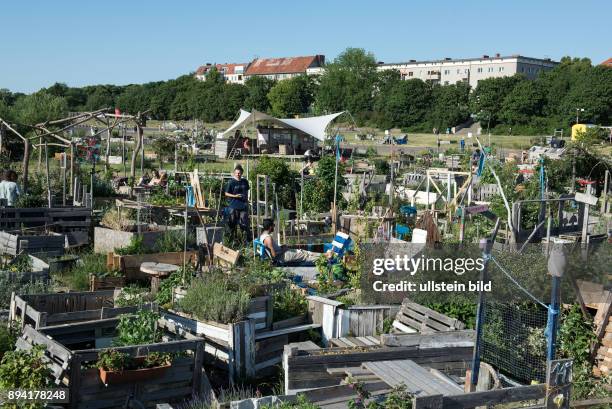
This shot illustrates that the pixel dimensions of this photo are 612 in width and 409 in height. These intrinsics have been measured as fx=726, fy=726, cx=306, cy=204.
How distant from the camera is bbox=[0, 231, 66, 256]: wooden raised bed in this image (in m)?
10.1

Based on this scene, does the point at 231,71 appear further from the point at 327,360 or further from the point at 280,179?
the point at 327,360

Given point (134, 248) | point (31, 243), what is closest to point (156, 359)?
point (134, 248)

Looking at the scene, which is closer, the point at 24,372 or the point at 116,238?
the point at 24,372

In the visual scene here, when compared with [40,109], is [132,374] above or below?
below

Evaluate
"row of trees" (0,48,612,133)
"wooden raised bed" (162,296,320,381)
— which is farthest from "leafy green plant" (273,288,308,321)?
"row of trees" (0,48,612,133)

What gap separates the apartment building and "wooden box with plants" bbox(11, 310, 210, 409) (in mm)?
105350

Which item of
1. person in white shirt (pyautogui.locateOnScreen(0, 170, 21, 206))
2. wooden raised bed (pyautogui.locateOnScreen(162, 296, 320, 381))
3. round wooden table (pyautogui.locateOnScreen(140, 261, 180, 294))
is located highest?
person in white shirt (pyautogui.locateOnScreen(0, 170, 21, 206))

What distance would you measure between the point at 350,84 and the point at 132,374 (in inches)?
3503

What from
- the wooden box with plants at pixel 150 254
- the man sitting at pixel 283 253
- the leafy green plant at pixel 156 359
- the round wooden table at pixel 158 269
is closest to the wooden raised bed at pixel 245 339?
the leafy green plant at pixel 156 359

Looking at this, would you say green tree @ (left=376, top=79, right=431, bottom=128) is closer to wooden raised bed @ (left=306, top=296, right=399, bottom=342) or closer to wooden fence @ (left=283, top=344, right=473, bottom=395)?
wooden raised bed @ (left=306, top=296, right=399, bottom=342)

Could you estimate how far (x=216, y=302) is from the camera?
6910 millimetres

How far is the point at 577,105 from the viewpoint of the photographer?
62719 mm

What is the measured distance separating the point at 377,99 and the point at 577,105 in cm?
2581

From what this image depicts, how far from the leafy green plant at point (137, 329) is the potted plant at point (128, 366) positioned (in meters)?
0.26
